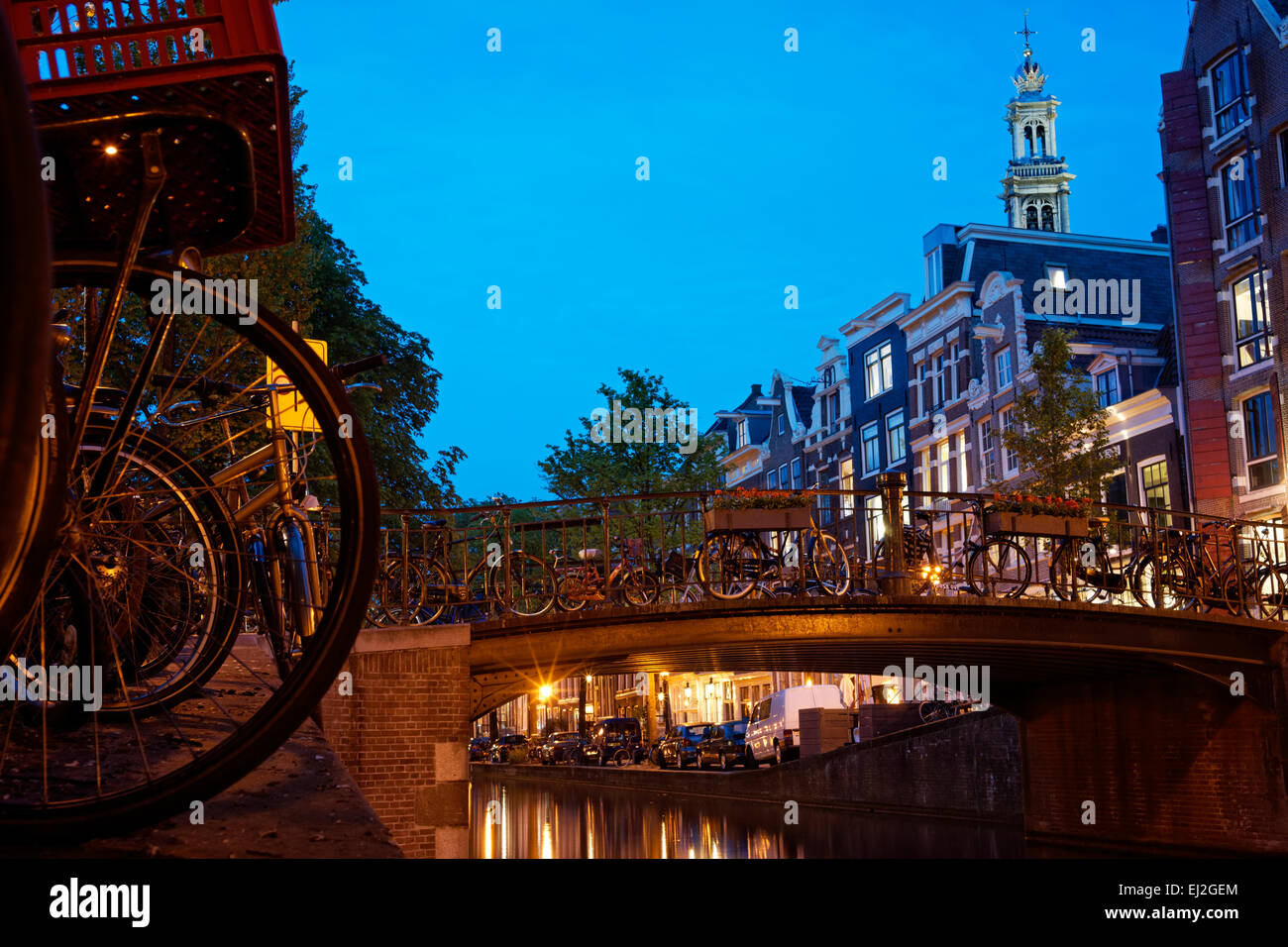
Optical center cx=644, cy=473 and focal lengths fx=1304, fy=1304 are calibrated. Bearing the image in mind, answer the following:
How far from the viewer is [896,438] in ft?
134

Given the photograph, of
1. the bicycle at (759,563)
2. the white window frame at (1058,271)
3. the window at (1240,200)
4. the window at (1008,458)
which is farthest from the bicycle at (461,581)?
the white window frame at (1058,271)

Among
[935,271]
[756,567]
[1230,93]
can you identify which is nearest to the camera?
[756,567]

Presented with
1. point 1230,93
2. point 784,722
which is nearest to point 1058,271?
point 1230,93

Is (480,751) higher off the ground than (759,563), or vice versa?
(759,563)

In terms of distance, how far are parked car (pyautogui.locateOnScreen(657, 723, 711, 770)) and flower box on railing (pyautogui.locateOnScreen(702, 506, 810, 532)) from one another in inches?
838

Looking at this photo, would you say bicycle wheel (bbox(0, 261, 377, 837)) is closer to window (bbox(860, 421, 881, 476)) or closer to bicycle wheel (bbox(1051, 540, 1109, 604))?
bicycle wheel (bbox(1051, 540, 1109, 604))

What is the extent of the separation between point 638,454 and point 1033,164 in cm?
3745

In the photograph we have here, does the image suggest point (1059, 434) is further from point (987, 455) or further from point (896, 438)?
point (896, 438)

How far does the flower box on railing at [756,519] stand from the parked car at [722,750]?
20633 millimetres

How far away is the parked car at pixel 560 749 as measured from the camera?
4512 cm

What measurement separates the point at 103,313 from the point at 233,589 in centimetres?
116
